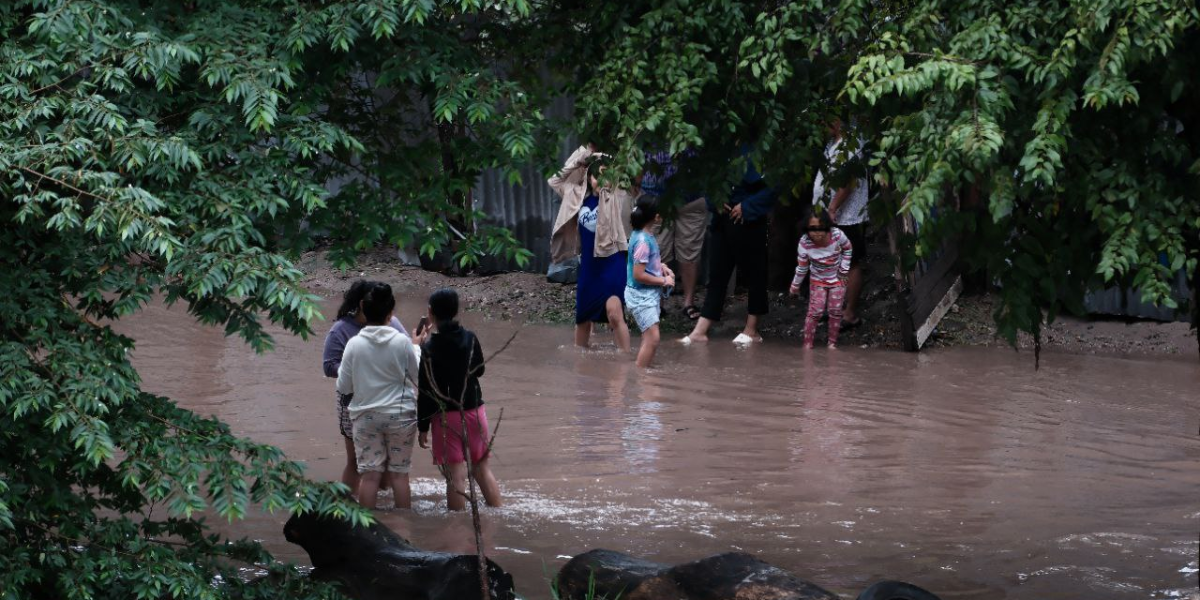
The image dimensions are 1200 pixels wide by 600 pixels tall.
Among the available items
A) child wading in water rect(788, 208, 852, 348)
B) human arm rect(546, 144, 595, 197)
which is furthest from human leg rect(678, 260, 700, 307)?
child wading in water rect(788, 208, 852, 348)

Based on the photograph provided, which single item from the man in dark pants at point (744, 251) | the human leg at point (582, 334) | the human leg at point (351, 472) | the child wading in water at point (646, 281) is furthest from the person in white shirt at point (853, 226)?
the human leg at point (351, 472)

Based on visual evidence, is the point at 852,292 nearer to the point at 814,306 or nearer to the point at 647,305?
the point at 814,306

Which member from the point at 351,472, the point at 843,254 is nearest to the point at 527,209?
the point at 843,254

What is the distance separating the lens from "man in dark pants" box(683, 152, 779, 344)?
13.0 metres

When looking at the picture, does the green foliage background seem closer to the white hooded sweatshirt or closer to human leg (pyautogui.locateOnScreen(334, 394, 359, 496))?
the white hooded sweatshirt

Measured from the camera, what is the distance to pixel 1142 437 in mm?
9438

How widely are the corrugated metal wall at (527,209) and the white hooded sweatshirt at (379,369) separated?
9.41m

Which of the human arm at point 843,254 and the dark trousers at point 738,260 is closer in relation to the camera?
the human arm at point 843,254

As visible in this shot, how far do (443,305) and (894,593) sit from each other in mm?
3101

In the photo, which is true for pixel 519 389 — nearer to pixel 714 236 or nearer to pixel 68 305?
pixel 714 236

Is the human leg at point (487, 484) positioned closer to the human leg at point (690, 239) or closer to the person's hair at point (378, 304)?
the person's hair at point (378, 304)

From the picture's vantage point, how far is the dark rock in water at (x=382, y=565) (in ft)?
19.6

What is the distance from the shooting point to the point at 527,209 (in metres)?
17.1

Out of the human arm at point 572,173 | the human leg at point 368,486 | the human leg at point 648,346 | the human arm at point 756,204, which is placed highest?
the human arm at point 572,173
